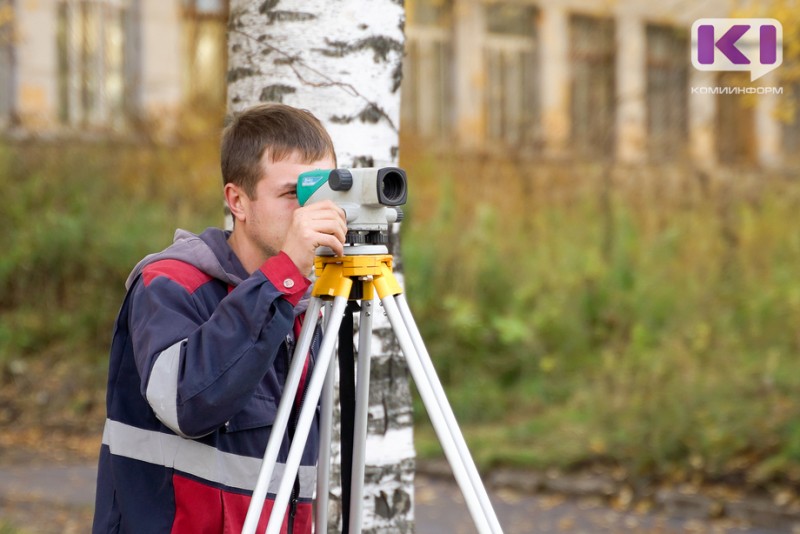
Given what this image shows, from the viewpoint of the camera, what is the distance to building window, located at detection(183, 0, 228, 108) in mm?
Answer: 12578

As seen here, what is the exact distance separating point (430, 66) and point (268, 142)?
1459cm

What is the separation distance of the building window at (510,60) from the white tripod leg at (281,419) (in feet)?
47.5

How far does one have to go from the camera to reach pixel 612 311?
8977 millimetres

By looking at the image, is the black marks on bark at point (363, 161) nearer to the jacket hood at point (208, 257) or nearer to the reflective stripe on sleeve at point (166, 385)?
the jacket hood at point (208, 257)

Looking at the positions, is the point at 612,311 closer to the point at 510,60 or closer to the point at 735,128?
the point at 510,60

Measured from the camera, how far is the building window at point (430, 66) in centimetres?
1600

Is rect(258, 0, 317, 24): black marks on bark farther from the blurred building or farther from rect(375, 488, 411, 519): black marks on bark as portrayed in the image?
the blurred building

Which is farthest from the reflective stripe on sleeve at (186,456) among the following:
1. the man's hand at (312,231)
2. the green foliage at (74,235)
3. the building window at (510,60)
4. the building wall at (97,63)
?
the building window at (510,60)

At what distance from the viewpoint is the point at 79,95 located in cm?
1300

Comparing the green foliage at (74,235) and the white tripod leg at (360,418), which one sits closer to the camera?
the white tripod leg at (360,418)

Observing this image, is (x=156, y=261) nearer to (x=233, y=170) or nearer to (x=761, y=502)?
(x=233, y=170)

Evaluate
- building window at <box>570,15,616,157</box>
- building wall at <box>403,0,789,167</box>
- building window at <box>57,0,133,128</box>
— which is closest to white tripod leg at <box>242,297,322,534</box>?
building window at <box>57,0,133,128</box>

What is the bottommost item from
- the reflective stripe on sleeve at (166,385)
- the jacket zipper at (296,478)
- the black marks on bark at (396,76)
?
the jacket zipper at (296,478)

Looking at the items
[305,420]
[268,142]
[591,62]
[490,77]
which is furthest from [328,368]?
[591,62]
